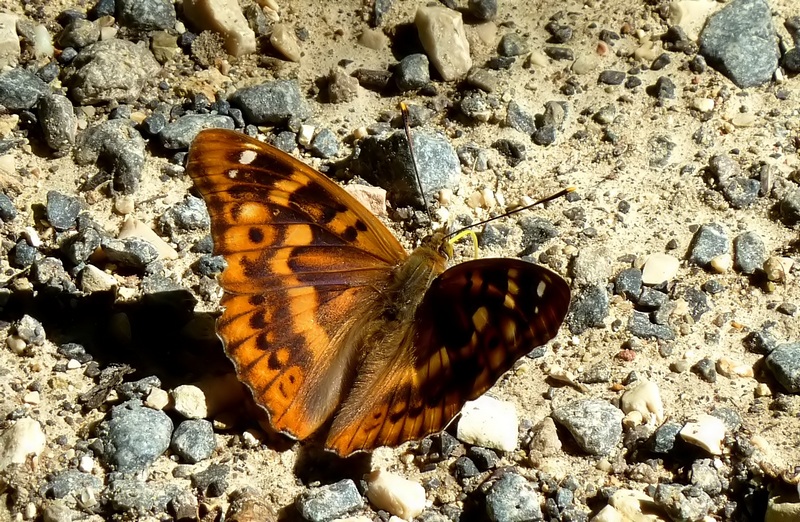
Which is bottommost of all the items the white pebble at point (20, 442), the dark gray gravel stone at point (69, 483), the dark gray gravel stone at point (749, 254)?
the dark gray gravel stone at point (69, 483)

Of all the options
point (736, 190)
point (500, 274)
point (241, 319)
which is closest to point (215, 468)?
point (241, 319)

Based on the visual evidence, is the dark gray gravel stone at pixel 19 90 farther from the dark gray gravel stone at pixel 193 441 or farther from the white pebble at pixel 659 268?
the white pebble at pixel 659 268

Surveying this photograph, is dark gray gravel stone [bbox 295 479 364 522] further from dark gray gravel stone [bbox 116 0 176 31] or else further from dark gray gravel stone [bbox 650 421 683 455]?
dark gray gravel stone [bbox 116 0 176 31]

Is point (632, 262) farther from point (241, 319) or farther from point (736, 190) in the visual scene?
point (241, 319)

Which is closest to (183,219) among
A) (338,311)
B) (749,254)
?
(338,311)

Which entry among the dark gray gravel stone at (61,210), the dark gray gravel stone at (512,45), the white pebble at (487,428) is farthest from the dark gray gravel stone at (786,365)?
the dark gray gravel stone at (61,210)

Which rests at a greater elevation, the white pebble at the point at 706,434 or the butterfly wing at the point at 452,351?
the butterfly wing at the point at 452,351
